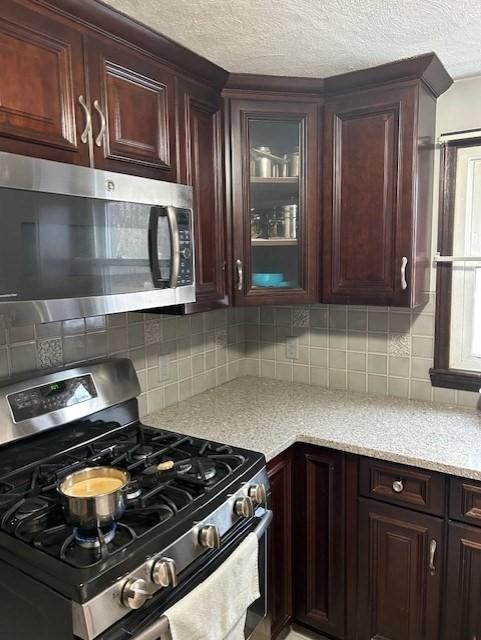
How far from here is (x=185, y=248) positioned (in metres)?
1.54

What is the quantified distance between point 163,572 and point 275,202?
4.63ft

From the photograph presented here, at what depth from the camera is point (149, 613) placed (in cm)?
108

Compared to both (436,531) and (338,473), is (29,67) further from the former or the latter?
(436,531)

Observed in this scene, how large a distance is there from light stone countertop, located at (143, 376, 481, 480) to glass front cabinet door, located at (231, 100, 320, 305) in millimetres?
464

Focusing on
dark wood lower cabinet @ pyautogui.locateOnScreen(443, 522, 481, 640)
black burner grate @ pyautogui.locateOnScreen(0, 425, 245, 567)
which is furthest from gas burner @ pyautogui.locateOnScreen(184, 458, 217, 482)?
dark wood lower cabinet @ pyautogui.locateOnScreen(443, 522, 481, 640)

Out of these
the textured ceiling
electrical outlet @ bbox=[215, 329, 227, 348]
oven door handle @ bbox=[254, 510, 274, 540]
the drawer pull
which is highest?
the textured ceiling

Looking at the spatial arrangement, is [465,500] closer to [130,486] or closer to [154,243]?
[130,486]

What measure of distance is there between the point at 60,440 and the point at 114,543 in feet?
1.83

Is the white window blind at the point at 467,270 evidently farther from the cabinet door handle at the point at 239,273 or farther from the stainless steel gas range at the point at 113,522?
the stainless steel gas range at the point at 113,522

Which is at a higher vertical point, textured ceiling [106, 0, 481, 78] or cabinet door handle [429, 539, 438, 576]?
textured ceiling [106, 0, 481, 78]

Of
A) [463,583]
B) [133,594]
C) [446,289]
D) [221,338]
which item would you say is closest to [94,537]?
[133,594]

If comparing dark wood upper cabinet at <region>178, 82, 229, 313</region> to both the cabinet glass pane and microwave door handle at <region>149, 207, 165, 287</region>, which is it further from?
microwave door handle at <region>149, 207, 165, 287</region>

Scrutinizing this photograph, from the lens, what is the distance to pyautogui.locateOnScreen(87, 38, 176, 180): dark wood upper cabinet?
53.4 inches

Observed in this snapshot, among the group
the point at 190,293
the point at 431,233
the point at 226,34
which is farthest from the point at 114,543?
the point at 431,233
